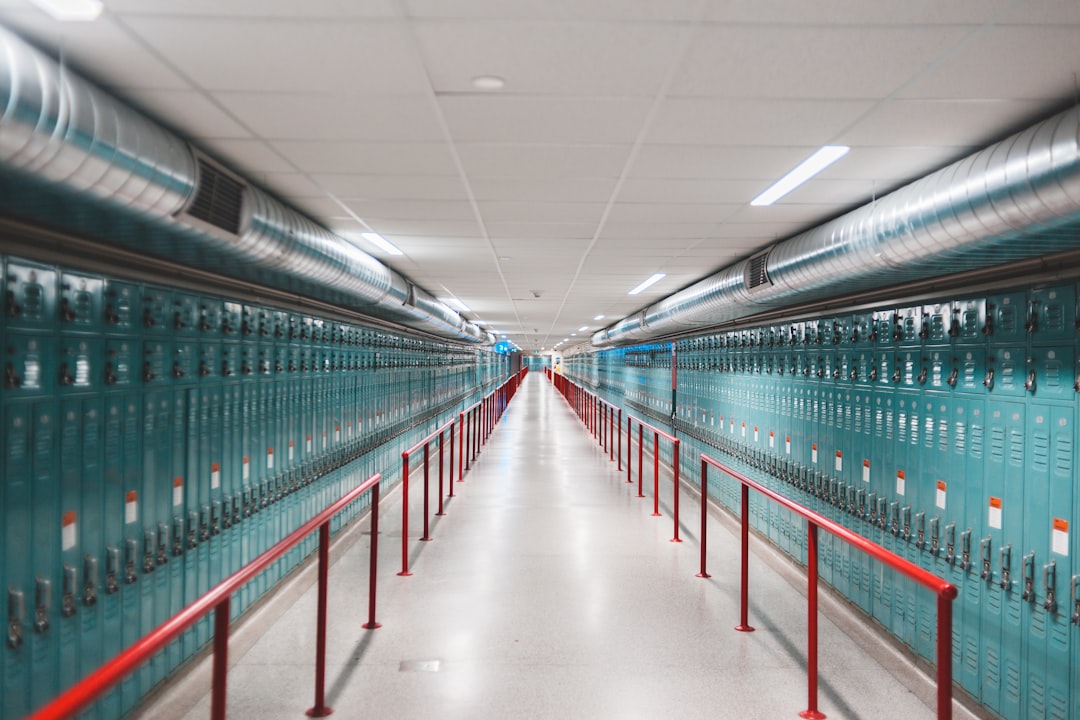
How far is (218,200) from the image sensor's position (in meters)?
2.60

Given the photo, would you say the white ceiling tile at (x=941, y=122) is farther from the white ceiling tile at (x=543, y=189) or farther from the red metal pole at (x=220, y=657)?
the red metal pole at (x=220, y=657)

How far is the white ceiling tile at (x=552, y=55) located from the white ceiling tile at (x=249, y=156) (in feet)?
3.64

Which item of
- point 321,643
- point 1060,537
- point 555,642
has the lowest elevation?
point 555,642

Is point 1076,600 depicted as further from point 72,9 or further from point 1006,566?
point 72,9

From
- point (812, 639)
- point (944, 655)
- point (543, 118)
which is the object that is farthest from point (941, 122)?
point (812, 639)

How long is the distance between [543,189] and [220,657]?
2580mm

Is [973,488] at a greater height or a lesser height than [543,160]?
lesser

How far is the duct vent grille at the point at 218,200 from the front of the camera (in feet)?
8.02

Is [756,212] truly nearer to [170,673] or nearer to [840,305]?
[840,305]

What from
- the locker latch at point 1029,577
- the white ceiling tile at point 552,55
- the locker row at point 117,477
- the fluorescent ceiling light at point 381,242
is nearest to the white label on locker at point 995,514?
the locker latch at point 1029,577

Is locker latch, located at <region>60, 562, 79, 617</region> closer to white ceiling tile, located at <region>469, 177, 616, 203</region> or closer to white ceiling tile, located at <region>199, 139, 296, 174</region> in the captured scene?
white ceiling tile, located at <region>199, 139, 296, 174</region>

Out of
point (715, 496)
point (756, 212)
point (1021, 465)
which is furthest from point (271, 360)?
point (715, 496)

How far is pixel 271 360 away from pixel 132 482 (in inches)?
65.0

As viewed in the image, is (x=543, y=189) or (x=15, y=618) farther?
(x=543, y=189)
